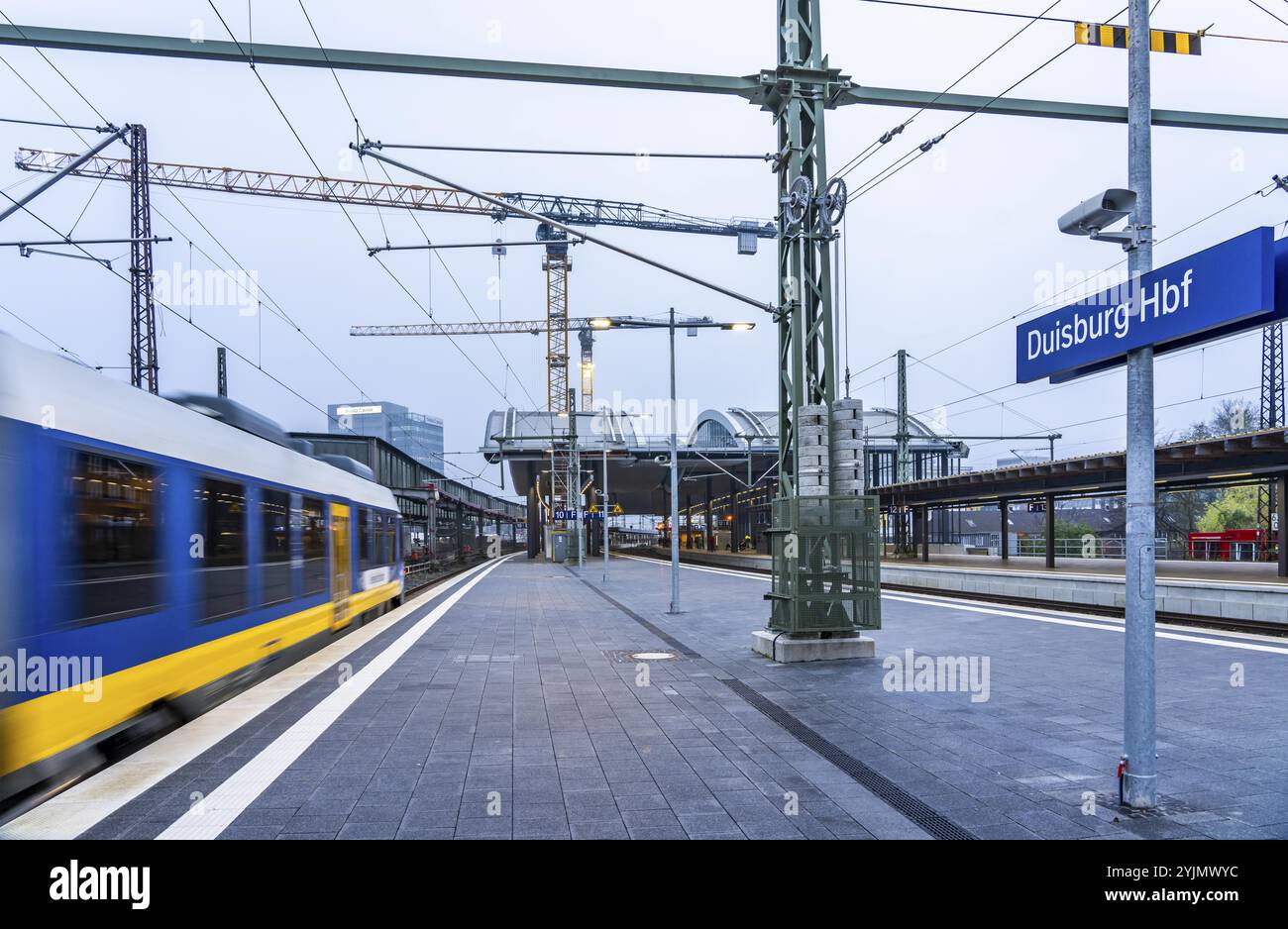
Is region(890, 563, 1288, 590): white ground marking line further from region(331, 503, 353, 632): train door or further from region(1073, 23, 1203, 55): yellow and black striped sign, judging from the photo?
region(331, 503, 353, 632): train door

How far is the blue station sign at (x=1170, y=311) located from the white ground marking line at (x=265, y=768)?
6.19 m

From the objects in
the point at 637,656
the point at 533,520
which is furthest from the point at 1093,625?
the point at 533,520

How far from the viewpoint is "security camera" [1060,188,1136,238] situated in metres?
5.06

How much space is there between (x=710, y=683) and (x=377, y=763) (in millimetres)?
4327

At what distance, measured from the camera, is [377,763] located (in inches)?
245

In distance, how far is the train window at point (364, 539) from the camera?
15.9m

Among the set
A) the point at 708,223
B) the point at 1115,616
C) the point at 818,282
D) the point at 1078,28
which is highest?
the point at 708,223

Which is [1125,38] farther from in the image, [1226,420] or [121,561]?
[1226,420]

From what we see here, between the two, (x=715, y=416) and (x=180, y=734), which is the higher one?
(x=715, y=416)

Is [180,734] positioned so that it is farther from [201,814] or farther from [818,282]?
[818,282]

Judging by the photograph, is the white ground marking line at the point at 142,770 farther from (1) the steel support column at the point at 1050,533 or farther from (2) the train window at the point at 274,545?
(1) the steel support column at the point at 1050,533

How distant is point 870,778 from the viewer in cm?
586

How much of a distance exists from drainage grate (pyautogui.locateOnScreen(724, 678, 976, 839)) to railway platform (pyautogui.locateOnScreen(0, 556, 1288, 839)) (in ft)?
0.09
